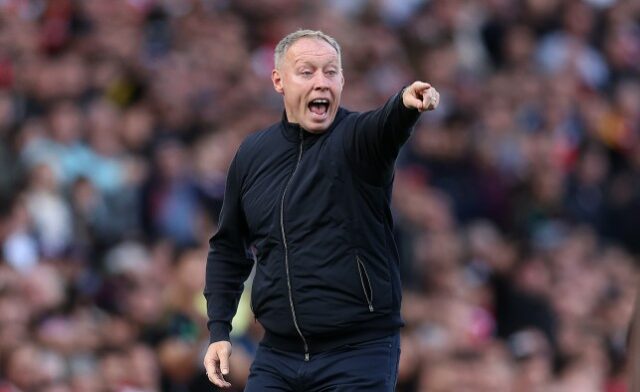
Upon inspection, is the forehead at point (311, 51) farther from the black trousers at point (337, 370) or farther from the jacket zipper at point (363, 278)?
the black trousers at point (337, 370)

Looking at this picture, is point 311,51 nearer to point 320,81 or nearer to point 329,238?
point 320,81

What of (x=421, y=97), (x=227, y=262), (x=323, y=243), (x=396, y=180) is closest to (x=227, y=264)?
(x=227, y=262)

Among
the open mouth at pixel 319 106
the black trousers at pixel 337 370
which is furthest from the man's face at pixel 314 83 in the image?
the black trousers at pixel 337 370

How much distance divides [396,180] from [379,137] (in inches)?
313

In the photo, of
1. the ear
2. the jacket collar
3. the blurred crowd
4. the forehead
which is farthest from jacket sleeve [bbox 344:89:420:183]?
the blurred crowd

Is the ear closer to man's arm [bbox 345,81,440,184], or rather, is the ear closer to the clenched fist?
man's arm [bbox 345,81,440,184]

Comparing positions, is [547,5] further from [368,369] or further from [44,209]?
[368,369]

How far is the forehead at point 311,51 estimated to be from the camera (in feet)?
21.5

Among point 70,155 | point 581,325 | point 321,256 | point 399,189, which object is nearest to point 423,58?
point 399,189

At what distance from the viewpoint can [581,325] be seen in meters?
13.7

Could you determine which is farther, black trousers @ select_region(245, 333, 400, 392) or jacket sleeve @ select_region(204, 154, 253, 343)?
jacket sleeve @ select_region(204, 154, 253, 343)

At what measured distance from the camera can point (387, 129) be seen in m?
6.25

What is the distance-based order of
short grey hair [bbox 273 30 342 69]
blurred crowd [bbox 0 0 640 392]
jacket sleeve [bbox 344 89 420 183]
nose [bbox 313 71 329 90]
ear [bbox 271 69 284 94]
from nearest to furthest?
1. jacket sleeve [bbox 344 89 420 183]
2. nose [bbox 313 71 329 90]
3. short grey hair [bbox 273 30 342 69]
4. ear [bbox 271 69 284 94]
5. blurred crowd [bbox 0 0 640 392]

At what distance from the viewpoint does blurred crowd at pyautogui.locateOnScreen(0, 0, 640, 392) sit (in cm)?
1112
